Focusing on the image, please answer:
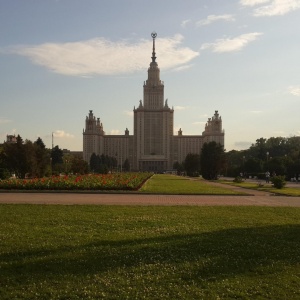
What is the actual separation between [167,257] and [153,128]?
16522cm

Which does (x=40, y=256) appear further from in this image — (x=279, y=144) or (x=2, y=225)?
(x=279, y=144)

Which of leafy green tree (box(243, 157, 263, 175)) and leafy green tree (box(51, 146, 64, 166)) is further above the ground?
leafy green tree (box(51, 146, 64, 166))

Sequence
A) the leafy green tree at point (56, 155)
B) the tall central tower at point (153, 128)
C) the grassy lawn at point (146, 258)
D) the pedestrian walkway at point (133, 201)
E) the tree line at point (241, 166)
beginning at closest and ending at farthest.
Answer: the grassy lawn at point (146, 258) < the pedestrian walkway at point (133, 201) < the tree line at point (241, 166) < the leafy green tree at point (56, 155) < the tall central tower at point (153, 128)

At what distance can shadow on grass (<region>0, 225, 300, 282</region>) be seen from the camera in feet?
21.6

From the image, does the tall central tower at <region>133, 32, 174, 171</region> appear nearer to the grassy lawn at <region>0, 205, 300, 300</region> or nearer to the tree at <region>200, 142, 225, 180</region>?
the tree at <region>200, 142, 225, 180</region>

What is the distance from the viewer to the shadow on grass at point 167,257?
6.59 m

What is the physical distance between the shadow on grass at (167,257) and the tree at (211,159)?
51089 millimetres

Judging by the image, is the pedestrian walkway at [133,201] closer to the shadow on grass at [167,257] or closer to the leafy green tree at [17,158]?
the shadow on grass at [167,257]

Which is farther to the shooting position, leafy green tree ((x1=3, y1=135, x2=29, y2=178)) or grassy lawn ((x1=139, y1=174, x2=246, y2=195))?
A: leafy green tree ((x1=3, y1=135, x2=29, y2=178))

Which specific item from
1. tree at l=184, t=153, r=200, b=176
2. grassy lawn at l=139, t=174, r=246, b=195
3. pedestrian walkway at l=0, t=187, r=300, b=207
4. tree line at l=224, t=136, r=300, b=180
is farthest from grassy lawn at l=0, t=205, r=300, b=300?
tree at l=184, t=153, r=200, b=176

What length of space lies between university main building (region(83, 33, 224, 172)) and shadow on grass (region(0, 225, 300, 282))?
522ft

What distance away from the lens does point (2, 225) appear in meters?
10.9

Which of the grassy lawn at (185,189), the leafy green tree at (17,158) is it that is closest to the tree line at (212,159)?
the grassy lawn at (185,189)

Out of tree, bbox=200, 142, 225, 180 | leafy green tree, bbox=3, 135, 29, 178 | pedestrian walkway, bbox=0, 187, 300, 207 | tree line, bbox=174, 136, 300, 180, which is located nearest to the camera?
pedestrian walkway, bbox=0, 187, 300, 207
